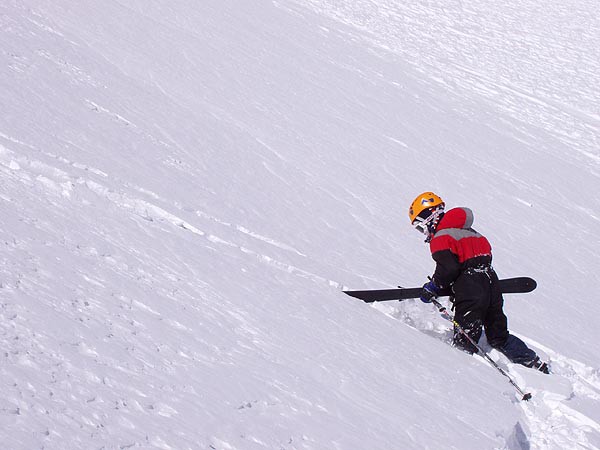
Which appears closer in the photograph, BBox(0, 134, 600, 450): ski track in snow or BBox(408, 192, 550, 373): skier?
BBox(0, 134, 600, 450): ski track in snow

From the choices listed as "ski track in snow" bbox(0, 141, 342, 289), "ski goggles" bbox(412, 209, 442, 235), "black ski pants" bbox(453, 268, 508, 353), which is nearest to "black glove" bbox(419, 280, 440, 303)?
"black ski pants" bbox(453, 268, 508, 353)

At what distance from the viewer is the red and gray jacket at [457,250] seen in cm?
584

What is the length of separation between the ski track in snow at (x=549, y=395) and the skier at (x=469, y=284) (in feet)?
0.50

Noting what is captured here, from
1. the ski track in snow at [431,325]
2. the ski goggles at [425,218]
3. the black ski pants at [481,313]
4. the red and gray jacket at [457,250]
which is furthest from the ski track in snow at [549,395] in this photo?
the ski goggles at [425,218]

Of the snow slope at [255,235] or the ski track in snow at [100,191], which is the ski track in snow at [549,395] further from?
the ski track in snow at [100,191]

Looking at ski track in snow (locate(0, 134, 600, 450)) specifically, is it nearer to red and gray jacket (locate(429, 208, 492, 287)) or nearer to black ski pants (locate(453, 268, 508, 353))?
black ski pants (locate(453, 268, 508, 353))

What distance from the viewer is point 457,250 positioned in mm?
5883

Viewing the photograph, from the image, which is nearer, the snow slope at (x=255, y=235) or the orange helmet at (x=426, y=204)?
the snow slope at (x=255, y=235)

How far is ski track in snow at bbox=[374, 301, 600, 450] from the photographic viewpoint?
4.64 meters

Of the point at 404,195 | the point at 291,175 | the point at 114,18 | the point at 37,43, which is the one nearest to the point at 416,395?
the point at 291,175

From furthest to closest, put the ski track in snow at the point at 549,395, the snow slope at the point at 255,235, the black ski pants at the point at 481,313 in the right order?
the black ski pants at the point at 481,313
the ski track in snow at the point at 549,395
the snow slope at the point at 255,235

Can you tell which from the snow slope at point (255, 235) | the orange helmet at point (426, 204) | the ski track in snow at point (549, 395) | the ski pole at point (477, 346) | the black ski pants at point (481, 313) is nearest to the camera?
the snow slope at point (255, 235)

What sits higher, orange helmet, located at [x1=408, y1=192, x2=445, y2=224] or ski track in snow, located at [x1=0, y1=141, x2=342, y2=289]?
orange helmet, located at [x1=408, y1=192, x2=445, y2=224]

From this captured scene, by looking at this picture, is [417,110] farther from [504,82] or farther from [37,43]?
[37,43]
